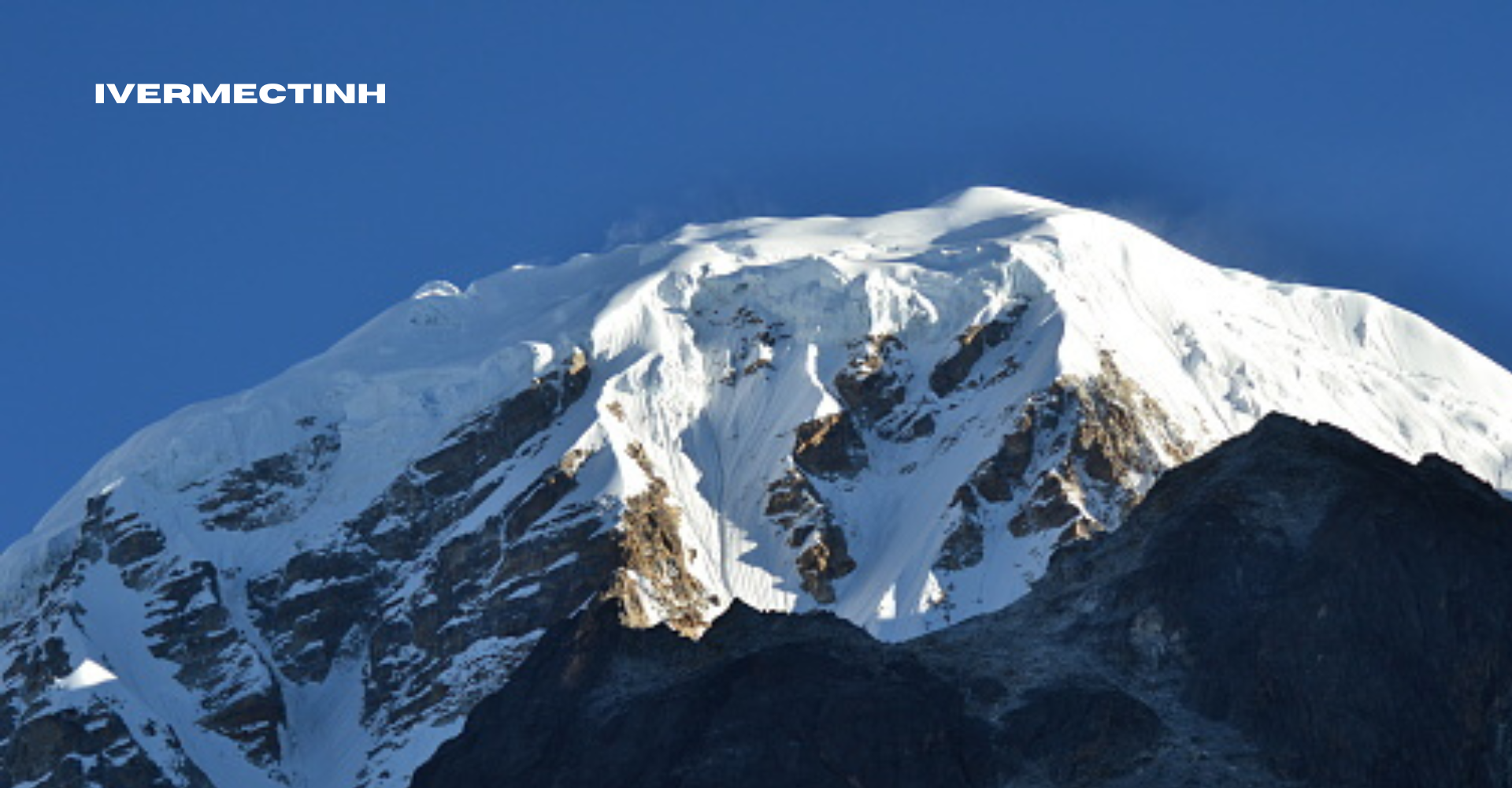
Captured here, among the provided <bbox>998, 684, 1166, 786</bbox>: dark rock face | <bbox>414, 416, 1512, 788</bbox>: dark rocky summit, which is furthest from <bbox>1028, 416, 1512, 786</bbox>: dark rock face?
<bbox>998, 684, 1166, 786</bbox>: dark rock face

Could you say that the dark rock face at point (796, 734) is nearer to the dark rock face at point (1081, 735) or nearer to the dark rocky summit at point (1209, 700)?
the dark rocky summit at point (1209, 700)

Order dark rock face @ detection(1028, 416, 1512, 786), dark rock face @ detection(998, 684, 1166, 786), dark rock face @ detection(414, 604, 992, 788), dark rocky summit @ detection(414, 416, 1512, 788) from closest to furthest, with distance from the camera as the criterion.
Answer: dark rock face @ detection(1028, 416, 1512, 786) < dark rocky summit @ detection(414, 416, 1512, 788) < dark rock face @ detection(998, 684, 1166, 786) < dark rock face @ detection(414, 604, 992, 788)

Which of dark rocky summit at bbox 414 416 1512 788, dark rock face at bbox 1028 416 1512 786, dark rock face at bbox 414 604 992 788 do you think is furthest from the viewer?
dark rock face at bbox 414 604 992 788

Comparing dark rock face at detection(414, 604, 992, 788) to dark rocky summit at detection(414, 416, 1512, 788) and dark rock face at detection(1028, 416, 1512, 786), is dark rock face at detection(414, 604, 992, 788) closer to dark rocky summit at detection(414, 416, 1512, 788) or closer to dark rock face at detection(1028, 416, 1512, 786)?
dark rocky summit at detection(414, 416, 1512, 788)

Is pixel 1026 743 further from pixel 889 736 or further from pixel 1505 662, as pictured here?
pixel 1505 662

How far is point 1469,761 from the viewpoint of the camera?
610ft

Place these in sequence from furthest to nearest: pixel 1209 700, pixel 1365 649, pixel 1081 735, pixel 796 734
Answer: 1. pixel 1209 700
2. pixel 1365 649
3. pixel 796 734
4. pixel 1081 735

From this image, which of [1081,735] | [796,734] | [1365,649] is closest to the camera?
[1081,735]

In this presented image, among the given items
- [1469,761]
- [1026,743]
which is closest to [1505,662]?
[1469,761]

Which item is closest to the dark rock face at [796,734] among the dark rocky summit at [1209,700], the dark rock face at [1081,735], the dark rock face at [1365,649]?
the dark rocky summit at [1209,700]

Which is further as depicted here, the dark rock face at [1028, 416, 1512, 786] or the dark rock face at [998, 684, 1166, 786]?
the dark rock face at [998, 684, 1166, 786]

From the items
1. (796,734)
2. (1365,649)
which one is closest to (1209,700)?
(1365,649)

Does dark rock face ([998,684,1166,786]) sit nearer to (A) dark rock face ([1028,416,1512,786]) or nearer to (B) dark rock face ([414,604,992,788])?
(B) dark rock face ([414,604,992,788])

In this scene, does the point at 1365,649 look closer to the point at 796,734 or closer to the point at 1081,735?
the point at 1081,735
